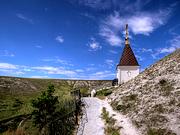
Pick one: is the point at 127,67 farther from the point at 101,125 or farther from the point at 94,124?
the point at 101,125

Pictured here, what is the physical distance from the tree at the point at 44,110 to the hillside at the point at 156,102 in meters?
5.85

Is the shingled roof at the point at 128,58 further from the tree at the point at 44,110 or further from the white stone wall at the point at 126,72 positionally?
the tree at the point at 44,110

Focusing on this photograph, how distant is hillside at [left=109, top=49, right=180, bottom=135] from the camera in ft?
50.0

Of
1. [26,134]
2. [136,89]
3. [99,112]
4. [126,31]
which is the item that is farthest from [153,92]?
[126,31]

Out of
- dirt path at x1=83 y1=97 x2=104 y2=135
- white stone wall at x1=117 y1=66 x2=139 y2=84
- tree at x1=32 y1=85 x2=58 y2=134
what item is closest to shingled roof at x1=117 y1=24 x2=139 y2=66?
white stone wall at x1=117 y1=66 x2=139 y2=84

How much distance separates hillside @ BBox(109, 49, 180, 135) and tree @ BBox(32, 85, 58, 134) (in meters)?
5.85

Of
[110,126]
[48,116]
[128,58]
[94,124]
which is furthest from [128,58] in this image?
[48,116]

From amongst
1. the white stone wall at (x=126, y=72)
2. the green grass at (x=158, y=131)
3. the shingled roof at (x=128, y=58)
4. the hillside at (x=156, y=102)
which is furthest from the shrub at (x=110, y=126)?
the shingled roof at (x=128, y=58)

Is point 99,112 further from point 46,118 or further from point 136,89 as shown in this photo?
point 46,118

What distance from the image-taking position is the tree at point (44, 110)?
10942 mm

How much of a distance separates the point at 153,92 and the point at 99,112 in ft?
16.7

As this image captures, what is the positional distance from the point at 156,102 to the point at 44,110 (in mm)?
10089

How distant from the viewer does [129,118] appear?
60.2ft

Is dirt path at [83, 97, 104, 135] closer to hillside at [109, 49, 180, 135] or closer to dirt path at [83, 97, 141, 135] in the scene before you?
dirt path at [83, 97, 141, 135]
